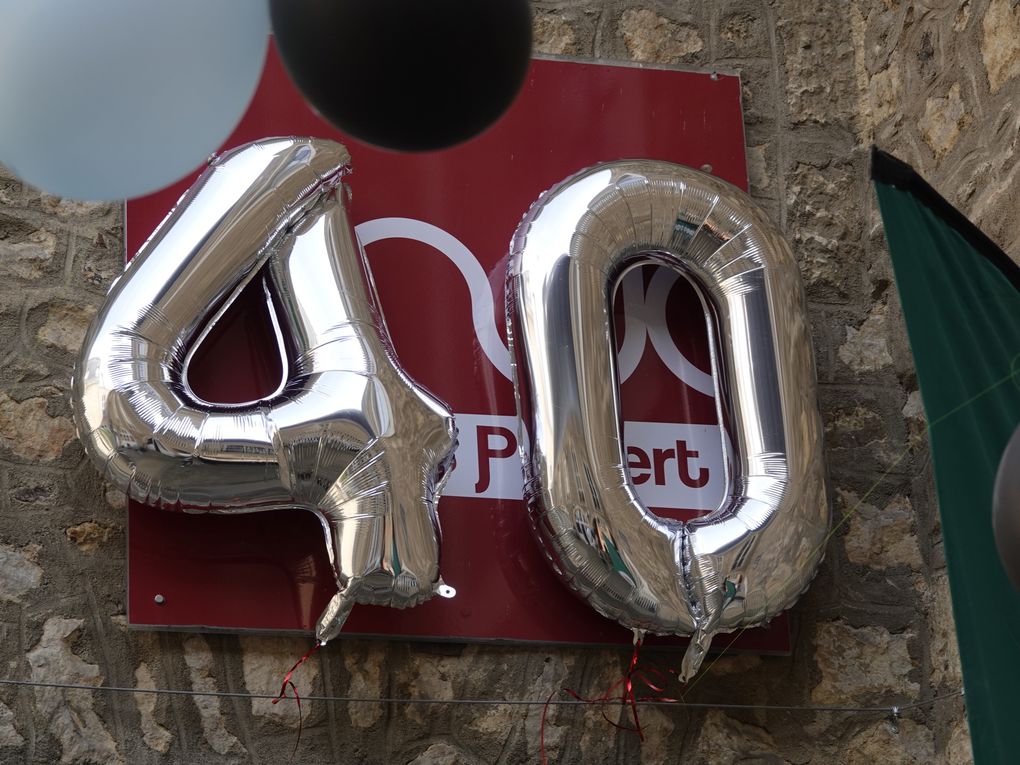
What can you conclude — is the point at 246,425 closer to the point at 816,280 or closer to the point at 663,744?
the point at 663,744

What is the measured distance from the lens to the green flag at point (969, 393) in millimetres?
2084

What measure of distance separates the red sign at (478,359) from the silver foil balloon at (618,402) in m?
0.14

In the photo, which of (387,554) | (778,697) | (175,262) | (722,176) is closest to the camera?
(387,554)

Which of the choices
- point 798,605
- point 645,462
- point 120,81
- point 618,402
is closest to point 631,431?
point 645,462

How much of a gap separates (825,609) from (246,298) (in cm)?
142

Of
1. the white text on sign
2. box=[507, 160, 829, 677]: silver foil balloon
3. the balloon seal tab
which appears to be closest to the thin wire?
the balloon seal tab

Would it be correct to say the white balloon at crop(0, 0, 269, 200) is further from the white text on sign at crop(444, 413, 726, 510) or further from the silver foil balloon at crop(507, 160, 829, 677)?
the white text on sign at crop(444, 413, 726, 510)

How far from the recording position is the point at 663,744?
2.83 meters

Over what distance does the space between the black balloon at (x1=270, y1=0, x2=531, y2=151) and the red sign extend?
160 cm

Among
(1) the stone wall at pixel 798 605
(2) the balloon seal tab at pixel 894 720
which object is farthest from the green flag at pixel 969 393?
(2) the balloon seal tab at pixel 894 720

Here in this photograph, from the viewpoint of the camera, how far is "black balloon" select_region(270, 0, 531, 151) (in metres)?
1.22

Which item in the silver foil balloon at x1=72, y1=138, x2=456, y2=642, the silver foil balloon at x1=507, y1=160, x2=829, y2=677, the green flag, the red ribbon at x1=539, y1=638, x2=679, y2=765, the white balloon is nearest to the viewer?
the white balloon

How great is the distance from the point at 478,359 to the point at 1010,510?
69.5 inches

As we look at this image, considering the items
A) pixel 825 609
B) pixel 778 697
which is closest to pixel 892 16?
pixel 825 609
